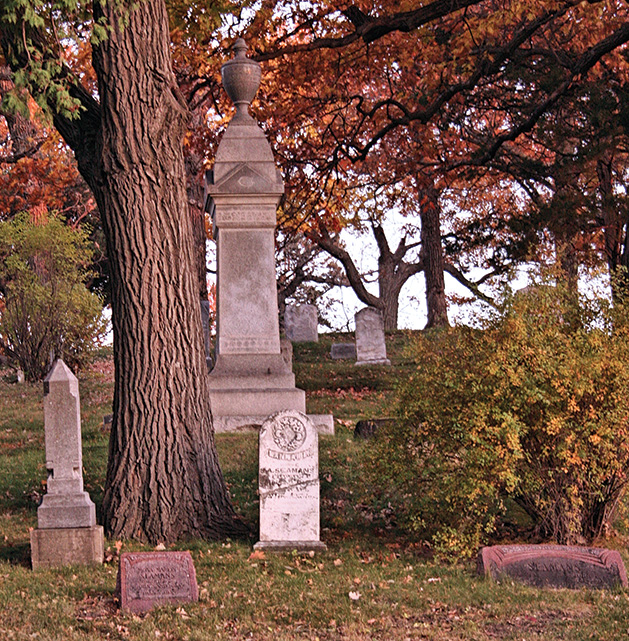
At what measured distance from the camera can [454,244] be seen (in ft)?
94.8

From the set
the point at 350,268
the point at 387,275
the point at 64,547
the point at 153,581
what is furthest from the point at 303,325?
the point at 153,581

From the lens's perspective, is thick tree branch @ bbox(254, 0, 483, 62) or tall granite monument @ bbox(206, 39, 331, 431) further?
tall granite monument @ bbox(206, 39, 331, 431)

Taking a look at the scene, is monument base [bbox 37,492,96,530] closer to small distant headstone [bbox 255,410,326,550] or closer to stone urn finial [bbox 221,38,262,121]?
small distant headstone [bbox 255,410,326,550]

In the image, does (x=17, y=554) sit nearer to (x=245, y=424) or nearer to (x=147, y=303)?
(x=147, y=303)

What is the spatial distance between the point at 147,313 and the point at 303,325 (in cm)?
1658

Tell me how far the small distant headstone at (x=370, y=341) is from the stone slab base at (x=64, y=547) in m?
13.2

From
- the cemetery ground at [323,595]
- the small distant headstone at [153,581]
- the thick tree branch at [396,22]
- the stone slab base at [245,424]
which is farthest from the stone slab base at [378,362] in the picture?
the small distant headstone at [153,581]

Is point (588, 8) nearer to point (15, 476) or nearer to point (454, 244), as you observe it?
point (15, 476)

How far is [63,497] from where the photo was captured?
25.6 feet

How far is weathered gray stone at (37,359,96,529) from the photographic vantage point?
7777 millimetres

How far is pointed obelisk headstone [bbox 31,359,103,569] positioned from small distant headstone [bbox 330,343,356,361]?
14646mm

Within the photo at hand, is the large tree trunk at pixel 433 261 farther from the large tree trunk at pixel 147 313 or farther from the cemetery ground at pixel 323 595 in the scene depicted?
the large tree trunk at pixel 147 313

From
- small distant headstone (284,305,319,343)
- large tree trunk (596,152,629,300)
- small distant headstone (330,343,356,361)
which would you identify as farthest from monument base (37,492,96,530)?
small distant headstone (284,305,319,343)

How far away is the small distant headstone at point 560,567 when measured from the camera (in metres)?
7.20
